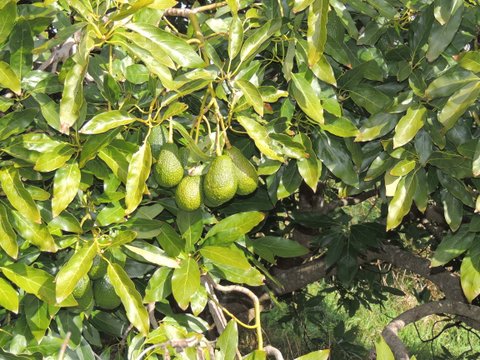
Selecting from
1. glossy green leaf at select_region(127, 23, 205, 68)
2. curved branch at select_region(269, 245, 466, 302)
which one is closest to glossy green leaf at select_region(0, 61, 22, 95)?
glossy green leaf at select_region(127, 23, 205, 68)

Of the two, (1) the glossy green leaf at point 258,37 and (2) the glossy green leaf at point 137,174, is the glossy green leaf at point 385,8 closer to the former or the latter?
(1) the glossy green leaf at point 258,37

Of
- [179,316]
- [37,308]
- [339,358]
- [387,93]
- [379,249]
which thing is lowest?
[339,358]

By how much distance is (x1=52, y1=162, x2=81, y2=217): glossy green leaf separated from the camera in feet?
3.93

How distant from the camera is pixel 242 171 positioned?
126 centimetres

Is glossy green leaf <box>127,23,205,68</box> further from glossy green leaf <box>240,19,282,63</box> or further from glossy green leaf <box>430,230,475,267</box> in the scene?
glossy green leaf <box>430,230,475,267</box>

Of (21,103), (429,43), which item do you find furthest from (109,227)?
(429,43)

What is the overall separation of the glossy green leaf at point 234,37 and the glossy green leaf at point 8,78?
35 cm

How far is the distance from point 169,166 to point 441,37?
558mm

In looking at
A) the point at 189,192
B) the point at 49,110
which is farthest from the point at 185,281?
the point at 49,110

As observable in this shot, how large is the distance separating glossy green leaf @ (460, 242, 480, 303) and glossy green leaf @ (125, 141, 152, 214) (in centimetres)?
67

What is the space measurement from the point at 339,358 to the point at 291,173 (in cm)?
194

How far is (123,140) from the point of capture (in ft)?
4.13

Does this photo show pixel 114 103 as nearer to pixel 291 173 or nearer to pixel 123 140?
pixel 123 140

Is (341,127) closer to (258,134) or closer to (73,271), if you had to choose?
(258,134)
